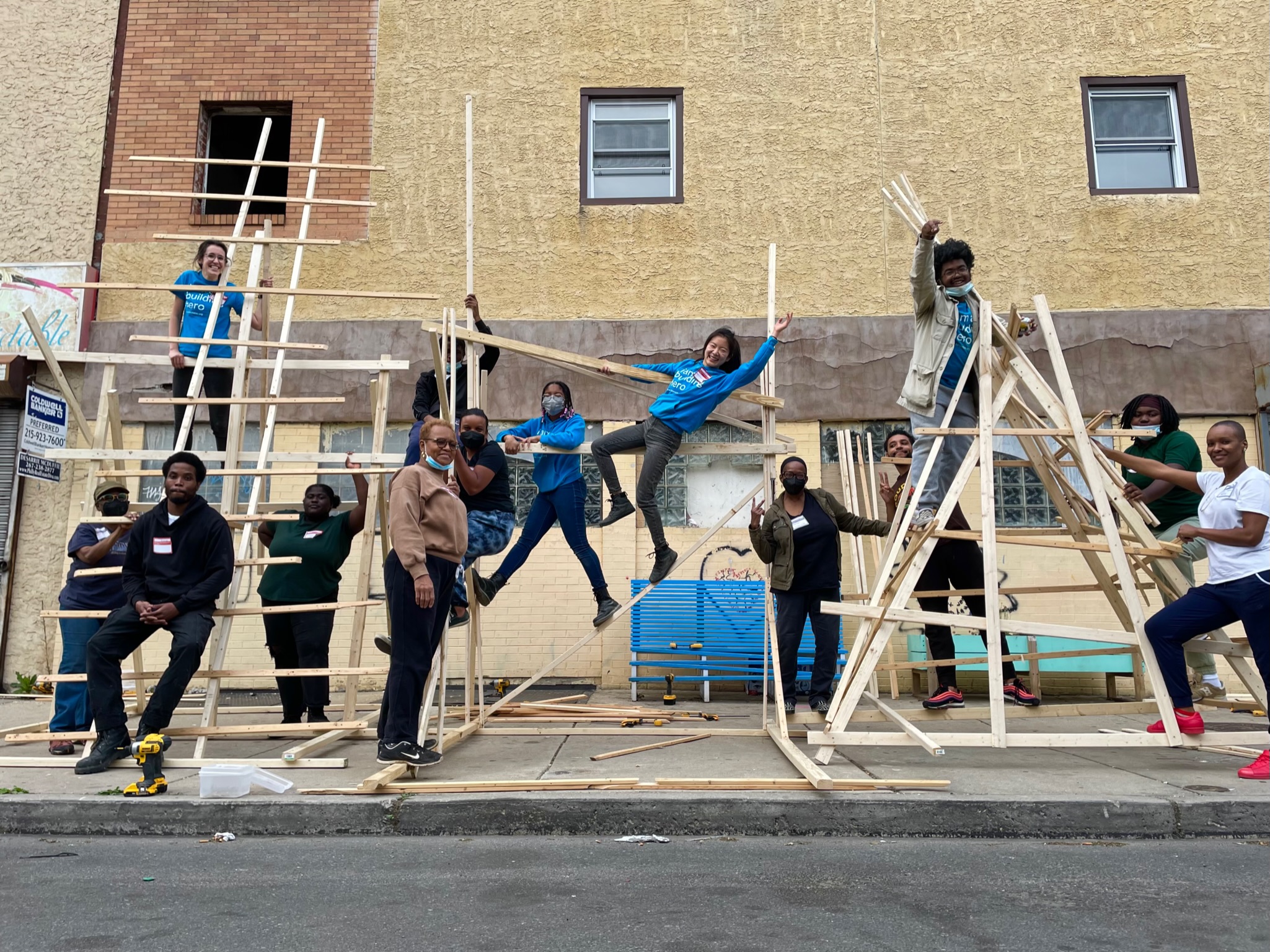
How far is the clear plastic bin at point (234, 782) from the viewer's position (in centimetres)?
489

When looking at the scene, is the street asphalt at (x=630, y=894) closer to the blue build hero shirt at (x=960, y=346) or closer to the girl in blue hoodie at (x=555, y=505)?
the girl in blue hoodie at (x=555, y=505)

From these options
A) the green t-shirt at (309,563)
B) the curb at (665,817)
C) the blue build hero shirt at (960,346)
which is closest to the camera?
the curb at (665,817)

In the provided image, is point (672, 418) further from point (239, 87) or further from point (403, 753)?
point (239, 87)

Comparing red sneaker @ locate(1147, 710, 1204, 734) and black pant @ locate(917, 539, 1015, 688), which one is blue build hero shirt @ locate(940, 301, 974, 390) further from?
red sneaker @ locate(1147, 710, 1204, 734)

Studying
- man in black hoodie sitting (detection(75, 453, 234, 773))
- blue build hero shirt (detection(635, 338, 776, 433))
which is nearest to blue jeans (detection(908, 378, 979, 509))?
blue build hero shirt (detection(635, 338, 776, 433))

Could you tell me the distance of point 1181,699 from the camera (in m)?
5.38

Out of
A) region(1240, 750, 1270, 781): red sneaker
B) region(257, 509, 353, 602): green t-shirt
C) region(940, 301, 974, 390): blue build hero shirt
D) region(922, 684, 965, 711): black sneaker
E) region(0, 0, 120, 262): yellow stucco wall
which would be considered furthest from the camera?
region(0, 0, 120, 262): yellow stucco wall

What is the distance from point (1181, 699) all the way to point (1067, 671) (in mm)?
3645

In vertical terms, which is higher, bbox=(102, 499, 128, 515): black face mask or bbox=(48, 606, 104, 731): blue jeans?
bbox=(102, 499, 128, 515): black face mask

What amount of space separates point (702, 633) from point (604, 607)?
94.9 inches

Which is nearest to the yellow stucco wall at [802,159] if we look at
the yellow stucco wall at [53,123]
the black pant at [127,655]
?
the yellow stucco wall at [53,123]

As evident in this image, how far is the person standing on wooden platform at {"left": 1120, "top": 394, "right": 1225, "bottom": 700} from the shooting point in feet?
20.4

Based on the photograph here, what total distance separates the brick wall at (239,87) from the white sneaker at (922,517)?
695 cm

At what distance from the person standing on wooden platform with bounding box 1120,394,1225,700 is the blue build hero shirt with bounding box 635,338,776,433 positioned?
2497mm
